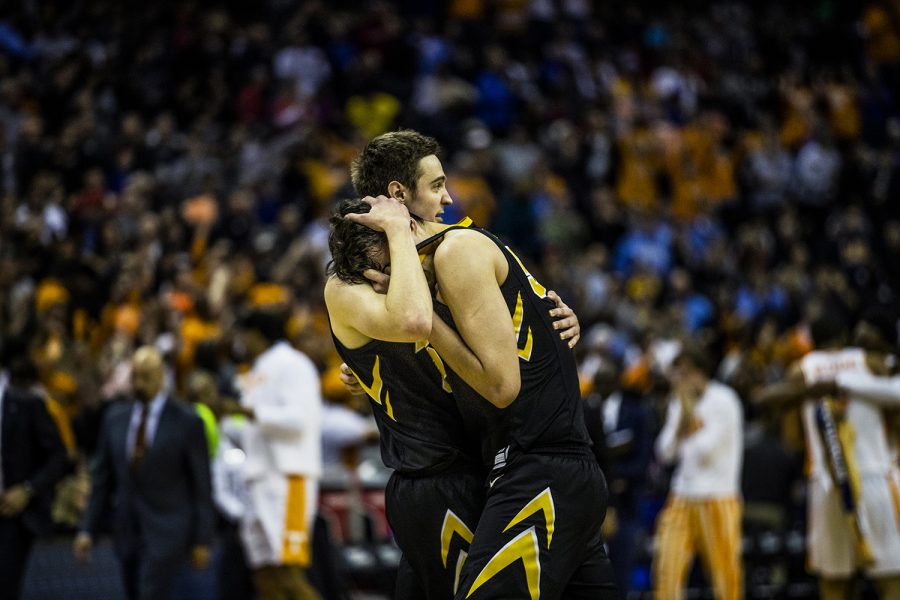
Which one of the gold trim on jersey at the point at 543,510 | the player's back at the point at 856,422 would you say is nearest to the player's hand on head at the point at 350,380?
the gold trim on jersey at the point at 543,510

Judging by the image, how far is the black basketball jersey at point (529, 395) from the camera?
4961 millimetres

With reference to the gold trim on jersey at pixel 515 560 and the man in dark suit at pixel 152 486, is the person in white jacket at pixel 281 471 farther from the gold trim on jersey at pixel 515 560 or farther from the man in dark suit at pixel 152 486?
the gold trim on jersey at pixel 515 560

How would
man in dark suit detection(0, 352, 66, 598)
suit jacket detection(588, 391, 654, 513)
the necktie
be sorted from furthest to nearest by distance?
suit jacket detection(588, 391, 654, 513), the necktie, man in dark suit detection(0, 352, 66, 598)

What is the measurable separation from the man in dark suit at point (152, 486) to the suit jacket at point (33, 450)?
29 cm

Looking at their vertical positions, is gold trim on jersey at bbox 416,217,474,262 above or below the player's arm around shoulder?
above

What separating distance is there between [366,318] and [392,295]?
23 cm

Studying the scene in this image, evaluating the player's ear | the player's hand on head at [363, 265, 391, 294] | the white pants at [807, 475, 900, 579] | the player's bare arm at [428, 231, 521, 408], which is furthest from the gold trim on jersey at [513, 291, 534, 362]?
the white pants at [807, 475, 900, 579]

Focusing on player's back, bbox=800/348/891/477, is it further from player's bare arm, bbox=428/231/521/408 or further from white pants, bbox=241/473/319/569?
player's bare arm, bbox=428/231/521/408

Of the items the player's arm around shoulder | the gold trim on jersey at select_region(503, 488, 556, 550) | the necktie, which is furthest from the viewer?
the necktie

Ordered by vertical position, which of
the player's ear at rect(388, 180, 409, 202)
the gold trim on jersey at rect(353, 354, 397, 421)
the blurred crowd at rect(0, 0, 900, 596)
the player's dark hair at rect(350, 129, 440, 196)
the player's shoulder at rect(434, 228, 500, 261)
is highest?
the blurred crowd at rect(0, 0, 900, 596)

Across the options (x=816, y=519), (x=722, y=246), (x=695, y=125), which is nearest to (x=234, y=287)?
(x=816, y=519)

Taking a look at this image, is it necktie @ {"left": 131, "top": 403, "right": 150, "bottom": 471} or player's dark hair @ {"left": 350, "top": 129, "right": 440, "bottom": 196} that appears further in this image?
necktie @ {"left": 131, "top": 403, "right": 150, "bottom": 471}

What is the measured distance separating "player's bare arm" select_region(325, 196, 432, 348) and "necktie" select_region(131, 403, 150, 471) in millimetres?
4409

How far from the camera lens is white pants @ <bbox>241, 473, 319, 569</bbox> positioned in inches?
364
